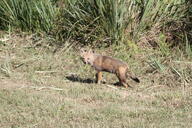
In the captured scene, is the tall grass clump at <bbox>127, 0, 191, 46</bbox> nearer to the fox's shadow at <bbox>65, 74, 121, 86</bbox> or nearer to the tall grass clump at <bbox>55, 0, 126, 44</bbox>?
the tall grass clump at <bbox>55, 0, 126, 44</bbox>

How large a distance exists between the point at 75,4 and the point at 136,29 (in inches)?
59.0

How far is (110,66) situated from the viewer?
30.1 ft

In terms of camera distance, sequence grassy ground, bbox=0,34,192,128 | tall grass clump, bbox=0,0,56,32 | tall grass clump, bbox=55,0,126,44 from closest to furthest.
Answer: grassy ground, bbox=0,34,192,128 → tall grass clump, bbox=55,0,126,44 → tall grass clump, bbox=0,0,56,32

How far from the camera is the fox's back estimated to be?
9.09 metres

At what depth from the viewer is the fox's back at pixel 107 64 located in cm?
Result: 909

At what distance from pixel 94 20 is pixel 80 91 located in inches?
105

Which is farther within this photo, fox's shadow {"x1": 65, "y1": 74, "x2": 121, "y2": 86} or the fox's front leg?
fox's shadow {"x1": 65, "y1": 74, "x2": 121, "y2": 86}

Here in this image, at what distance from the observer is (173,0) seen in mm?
11461

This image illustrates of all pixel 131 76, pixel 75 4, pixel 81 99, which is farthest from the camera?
pixel 75 4

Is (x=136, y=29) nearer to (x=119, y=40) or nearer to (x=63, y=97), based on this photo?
(x=119, y=40)

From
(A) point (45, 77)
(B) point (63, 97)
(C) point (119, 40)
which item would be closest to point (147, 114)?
(B) point (63, 97)

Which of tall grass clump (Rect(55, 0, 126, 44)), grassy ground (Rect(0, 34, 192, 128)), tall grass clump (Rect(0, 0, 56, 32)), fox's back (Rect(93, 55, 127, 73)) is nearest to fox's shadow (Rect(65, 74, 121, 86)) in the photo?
grassy ground (Rect(0, 34, 192, 128))

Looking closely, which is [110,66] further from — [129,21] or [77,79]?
[129,21]

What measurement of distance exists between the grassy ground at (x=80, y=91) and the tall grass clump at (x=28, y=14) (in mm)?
359
